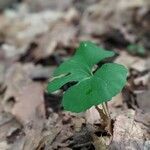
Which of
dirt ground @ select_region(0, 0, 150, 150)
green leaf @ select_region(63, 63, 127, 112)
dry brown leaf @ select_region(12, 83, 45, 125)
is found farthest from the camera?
dry brown leaf @ select_region(12, 83, 45, 125)

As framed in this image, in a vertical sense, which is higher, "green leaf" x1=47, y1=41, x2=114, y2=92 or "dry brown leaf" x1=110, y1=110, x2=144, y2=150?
"green leaf" x1=47, y1=41, x2=114, y2=92

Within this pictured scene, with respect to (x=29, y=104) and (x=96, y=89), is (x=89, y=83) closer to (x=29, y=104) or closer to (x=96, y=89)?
(x=96, y=89)

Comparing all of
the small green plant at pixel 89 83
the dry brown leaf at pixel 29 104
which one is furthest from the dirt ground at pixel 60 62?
the small green plant at pixel 89 83

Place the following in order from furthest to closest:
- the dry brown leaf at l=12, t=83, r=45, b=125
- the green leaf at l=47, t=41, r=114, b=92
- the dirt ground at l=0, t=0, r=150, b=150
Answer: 1. the dry brown leaf at l=12, t=83, r=45, b=125
2. the dirt ground at l=0, t=0, r=150, b=150
3. the green leaf at l=47, t=41, r=114, b=92

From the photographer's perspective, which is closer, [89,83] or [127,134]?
[89,83]

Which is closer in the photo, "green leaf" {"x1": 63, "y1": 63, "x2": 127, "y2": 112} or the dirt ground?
"green leaf" {"x1": 63, "y1": 63, "x2": 127, "y2": 112}

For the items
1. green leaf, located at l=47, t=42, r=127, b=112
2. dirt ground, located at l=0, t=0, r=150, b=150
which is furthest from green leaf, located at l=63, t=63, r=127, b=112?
dirt ground, located at l=0, t=0, r=150, b=150

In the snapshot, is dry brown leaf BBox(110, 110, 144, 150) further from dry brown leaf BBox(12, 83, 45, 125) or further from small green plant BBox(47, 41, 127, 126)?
dry brown leaf BBox(12, 83, 45, 125)

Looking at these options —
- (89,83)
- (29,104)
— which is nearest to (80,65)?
(89,83)

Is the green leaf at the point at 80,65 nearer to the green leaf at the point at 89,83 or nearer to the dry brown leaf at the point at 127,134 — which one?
the green leaf at the point at 89,83

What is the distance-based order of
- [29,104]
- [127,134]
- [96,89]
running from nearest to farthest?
[96,89]
[127,134]
[29,104]
